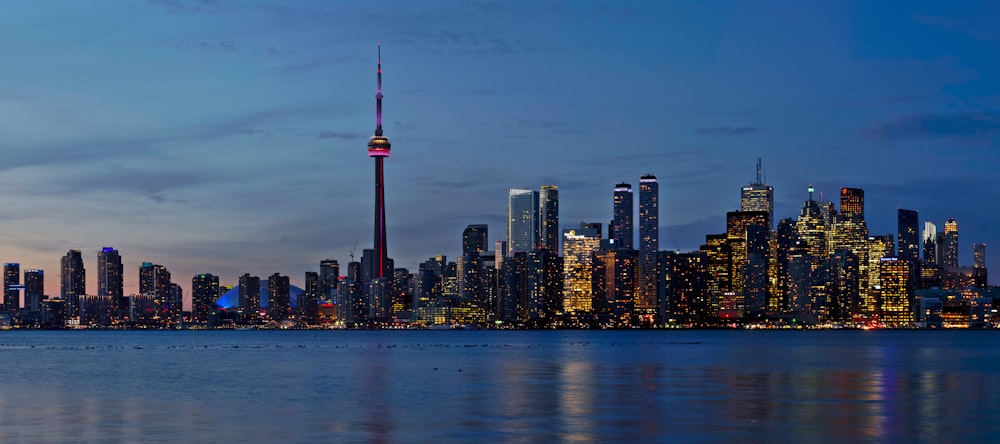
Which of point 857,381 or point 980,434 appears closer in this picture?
point 980,434

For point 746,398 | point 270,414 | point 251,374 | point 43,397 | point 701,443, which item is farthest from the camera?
point 251,374

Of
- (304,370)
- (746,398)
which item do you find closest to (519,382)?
(746,398)

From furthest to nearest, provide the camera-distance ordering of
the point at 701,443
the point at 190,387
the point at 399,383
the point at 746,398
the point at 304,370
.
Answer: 1. the point at 304,370
2. the point at 399,383
3. the point at 190,387
4. the point at 746,398
5. the point at 701,443

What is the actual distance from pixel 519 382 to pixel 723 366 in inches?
1567

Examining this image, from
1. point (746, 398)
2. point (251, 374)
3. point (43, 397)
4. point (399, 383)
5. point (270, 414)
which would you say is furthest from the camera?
point (251, 374)

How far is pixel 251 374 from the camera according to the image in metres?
116

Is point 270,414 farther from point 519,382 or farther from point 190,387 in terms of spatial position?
point 519,382

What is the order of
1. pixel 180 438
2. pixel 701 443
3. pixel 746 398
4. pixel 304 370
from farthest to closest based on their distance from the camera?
pixel 304 370
pixel 746 398
pixel 180 438
pixel 701 443

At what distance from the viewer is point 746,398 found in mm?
78688

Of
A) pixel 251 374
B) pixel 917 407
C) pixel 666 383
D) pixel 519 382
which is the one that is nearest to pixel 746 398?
pixel 917 407

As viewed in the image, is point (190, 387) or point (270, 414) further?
point (190, 387)

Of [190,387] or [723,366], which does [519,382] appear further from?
[723,366]

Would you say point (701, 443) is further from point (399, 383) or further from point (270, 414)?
point (399, 383)

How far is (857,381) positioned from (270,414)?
5405 centimetres
